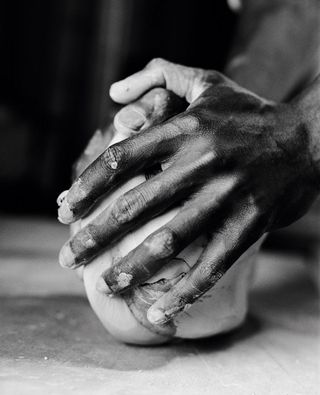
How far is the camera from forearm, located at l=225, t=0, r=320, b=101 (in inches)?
63.9

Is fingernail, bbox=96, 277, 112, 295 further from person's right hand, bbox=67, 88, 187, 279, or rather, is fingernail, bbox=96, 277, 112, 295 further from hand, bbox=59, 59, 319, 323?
person's right hand, bbox=67, 88, 187, 279

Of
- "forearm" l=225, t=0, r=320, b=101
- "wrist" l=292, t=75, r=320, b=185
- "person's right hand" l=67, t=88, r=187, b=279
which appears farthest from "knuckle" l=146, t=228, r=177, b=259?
"forearm" l=225, t=0, r=320, b=101

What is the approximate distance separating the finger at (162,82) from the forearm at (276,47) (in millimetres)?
555

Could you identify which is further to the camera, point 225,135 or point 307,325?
point 307,325

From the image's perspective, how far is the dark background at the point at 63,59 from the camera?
2.48 meters

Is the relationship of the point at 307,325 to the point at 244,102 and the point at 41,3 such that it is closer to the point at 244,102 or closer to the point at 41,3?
the point at 244,102

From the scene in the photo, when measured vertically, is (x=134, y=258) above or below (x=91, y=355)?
above

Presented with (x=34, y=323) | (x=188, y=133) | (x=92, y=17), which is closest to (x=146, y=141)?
(x=188, y=133)

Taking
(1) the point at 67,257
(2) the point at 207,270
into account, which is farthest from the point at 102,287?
(2) the point at 207,270

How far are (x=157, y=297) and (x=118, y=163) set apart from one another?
0.23 meters

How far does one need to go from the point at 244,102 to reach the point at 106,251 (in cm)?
35

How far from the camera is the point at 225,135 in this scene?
0.93 m

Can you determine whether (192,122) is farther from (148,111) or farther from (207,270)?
(207,270)

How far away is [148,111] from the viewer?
1017 mm
